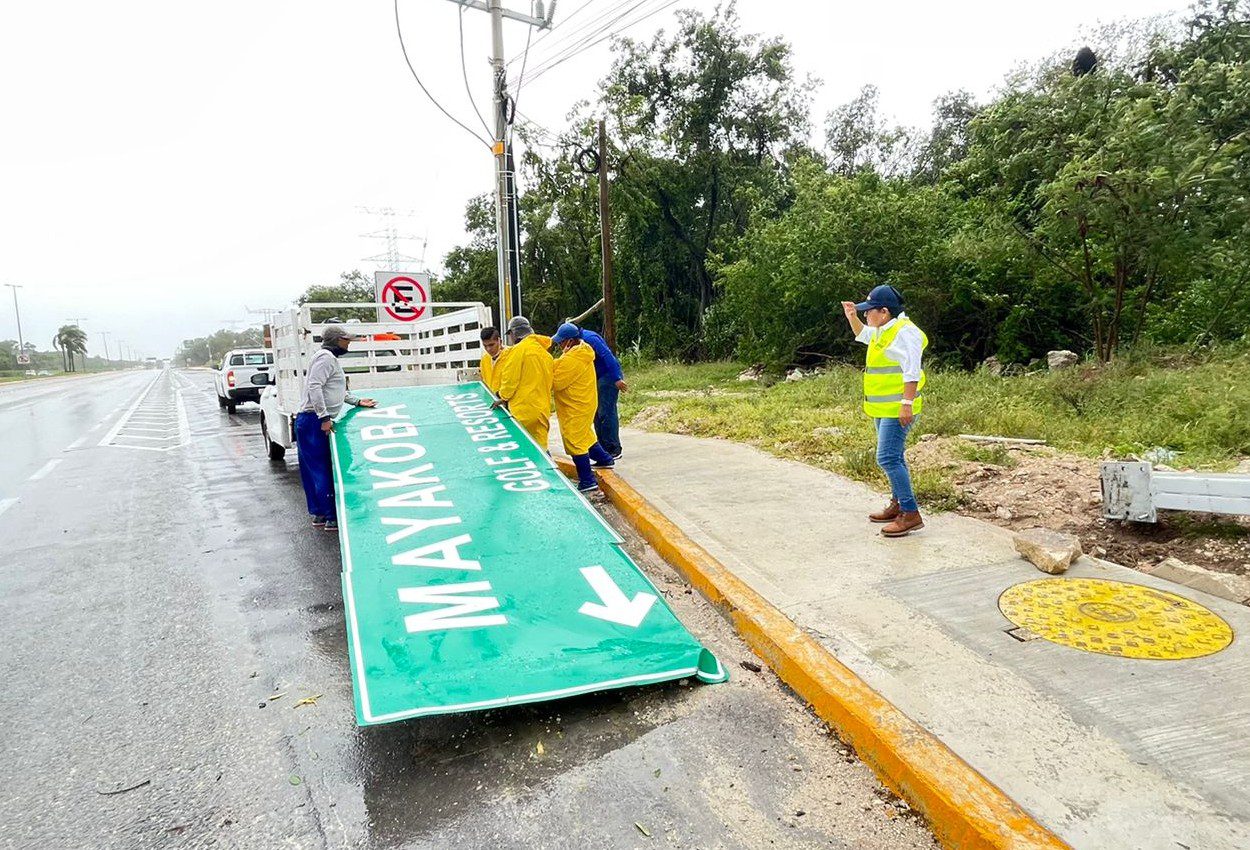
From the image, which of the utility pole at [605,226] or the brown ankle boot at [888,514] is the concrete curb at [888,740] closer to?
the brown ankle boot at [888,514]

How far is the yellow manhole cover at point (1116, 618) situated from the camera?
3066 millimetres

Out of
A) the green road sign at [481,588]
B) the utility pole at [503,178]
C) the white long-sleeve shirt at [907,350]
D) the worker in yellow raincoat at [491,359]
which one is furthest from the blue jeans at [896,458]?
the utility pole at [503,178]

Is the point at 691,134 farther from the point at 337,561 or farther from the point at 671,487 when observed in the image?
the point at 337,561

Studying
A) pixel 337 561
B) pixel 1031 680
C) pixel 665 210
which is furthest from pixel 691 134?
pixel 1031 680

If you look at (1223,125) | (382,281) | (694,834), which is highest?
(1223,125)

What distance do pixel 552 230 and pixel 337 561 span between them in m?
27.5

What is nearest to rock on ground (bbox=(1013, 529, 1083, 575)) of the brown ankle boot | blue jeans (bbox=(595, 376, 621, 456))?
the brown ankle boot

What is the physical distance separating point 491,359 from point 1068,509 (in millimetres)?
5399

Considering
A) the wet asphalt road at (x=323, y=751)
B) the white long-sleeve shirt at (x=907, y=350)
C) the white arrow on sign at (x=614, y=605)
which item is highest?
the white long-sleeve shirt at (x=907, y=350)

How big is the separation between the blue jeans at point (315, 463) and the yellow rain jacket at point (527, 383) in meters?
1.62

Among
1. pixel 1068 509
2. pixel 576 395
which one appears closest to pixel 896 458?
pixel 1068 509

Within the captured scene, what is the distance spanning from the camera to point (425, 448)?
5723mm

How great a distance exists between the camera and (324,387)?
19.1 ft

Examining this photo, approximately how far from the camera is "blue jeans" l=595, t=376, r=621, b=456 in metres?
7.49
